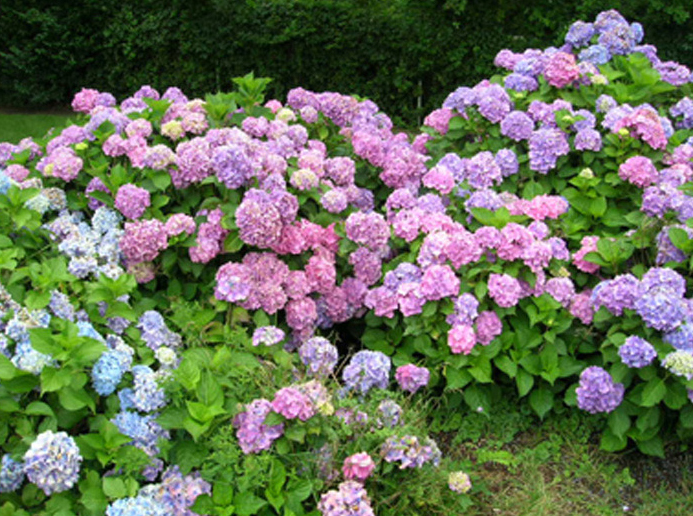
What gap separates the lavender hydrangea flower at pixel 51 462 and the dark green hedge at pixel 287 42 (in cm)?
671

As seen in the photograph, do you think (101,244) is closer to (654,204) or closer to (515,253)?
(515,253)

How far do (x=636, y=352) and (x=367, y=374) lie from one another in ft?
3.39

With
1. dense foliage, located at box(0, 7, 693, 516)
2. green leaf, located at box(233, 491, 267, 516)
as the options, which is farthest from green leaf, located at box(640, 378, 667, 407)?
green leaf, located at box(233, 491, 267, 516)

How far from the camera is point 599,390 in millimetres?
3029

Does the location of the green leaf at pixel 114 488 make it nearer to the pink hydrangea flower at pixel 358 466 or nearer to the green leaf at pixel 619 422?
the pink hydrangea flower at pixel 358 466

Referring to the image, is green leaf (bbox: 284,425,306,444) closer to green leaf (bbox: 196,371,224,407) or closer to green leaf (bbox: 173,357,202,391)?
green leaf (bbox: 196,371,224,407)

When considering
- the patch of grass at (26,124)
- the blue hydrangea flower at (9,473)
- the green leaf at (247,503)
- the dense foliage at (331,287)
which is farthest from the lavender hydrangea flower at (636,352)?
the patch of grass at (26,124)

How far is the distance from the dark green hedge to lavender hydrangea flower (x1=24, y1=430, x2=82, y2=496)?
22.0 ft

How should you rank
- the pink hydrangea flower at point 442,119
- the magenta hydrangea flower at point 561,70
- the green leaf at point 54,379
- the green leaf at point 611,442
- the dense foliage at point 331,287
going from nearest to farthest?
the green leaf at point 54,379 < the dense foliage at point 331,287 < the green leaf at point 611,442 < the magenta hydrangea flower at point 561,70 < the pink hydrangea flower at point 442,119

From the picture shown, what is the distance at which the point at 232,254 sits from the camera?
3461mm

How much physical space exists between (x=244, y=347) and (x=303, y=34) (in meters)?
6.20

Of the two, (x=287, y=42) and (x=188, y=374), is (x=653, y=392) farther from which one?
(x=287, y=42)

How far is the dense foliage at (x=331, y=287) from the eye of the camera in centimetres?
242

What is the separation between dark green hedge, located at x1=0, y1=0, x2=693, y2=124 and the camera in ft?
26.1
